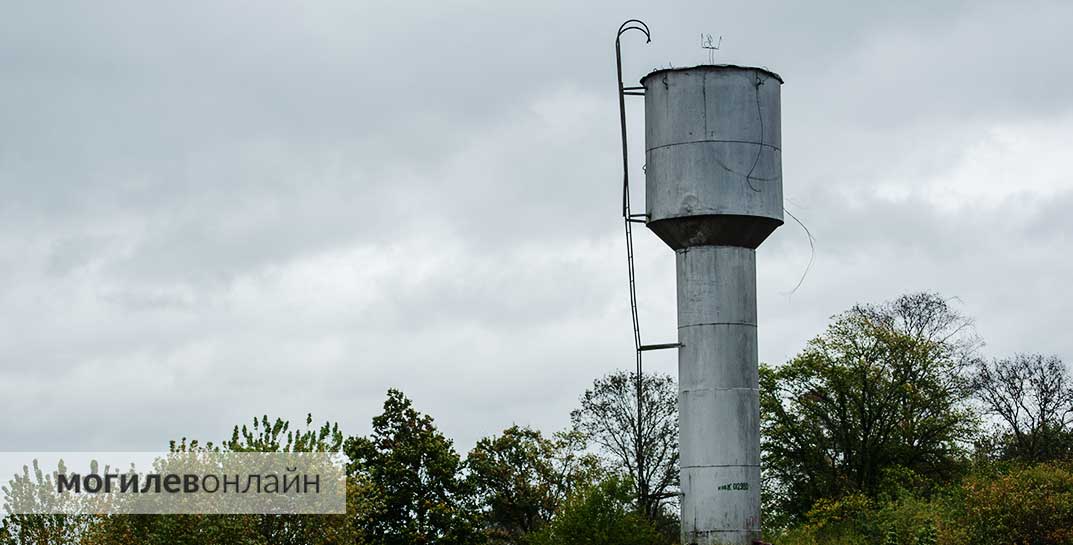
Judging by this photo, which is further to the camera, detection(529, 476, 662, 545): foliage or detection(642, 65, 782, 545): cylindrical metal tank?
detection(529, 476, 662, 545): foliage

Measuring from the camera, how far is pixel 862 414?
6712cm

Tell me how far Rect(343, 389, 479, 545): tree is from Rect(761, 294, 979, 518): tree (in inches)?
648

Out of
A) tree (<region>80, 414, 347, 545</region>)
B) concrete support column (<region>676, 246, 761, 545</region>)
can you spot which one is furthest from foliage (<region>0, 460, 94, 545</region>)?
concrete support column (<region>676, 246, 761, 545</region>)

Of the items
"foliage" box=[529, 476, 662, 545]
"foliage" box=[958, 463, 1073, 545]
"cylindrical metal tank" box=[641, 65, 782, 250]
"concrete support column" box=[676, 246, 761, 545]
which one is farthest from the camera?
"foliage" box=[529, 476, 662, 545]

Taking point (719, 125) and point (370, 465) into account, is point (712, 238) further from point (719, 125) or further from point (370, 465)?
Answer: point (370, 465)

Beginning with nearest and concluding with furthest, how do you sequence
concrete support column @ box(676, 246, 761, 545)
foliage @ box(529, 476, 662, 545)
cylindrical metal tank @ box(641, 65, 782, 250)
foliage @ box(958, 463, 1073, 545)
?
concrete support column @ box(676, 246, 761, 545), cylindrical metal tank @ box(641, 65, 782, 250), foliage @ box(958, 463, 1073, 545), foliage @ box(529, 476, 662, 545)

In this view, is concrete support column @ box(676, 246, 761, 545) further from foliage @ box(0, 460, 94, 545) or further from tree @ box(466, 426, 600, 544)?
tree @ box(466, 426, 600, 544)

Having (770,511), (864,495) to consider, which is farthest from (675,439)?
(864,495)

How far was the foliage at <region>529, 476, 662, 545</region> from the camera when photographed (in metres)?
55.1

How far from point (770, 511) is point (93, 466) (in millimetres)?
35394

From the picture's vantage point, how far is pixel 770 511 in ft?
229

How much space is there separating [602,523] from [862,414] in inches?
654

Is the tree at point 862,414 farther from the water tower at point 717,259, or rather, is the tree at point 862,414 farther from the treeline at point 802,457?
the water tower at point 717,259

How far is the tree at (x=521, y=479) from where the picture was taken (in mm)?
70500
